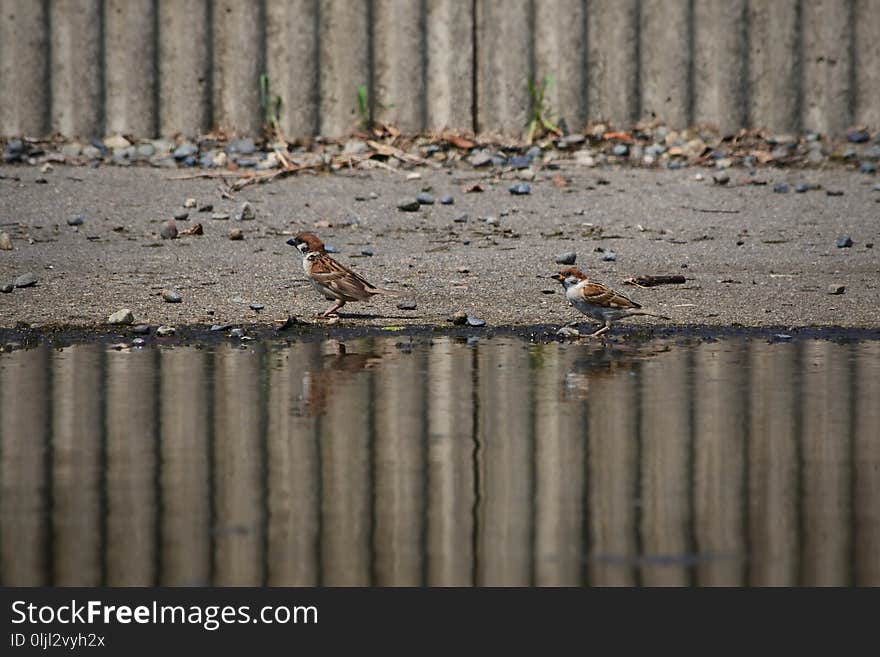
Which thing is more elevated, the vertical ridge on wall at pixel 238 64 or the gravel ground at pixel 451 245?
the vertical ridge on wall at pixel 238 64

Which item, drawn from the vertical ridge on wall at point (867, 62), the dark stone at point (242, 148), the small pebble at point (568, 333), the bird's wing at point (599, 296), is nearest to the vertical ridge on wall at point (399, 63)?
the dark stone at point (242, 148)

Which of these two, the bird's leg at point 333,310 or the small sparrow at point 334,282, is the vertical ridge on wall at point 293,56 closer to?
the small sparrow at point 334,282

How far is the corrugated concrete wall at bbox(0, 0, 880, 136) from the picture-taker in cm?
1300

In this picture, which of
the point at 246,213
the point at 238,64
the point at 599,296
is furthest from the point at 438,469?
the point at 238,64

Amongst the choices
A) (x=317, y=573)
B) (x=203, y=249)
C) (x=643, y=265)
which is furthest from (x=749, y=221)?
(x=317, y=573)

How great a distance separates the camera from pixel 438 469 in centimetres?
512

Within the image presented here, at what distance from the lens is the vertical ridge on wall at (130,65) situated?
1298 centimetres

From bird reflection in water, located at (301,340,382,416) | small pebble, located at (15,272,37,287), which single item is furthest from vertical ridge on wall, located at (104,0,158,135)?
bird reflection in water, located at (301,340,382,416)

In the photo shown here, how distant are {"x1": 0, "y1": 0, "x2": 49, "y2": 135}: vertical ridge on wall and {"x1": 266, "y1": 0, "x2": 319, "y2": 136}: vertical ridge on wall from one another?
185 centimetres

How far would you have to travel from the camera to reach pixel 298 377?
7.19 metres

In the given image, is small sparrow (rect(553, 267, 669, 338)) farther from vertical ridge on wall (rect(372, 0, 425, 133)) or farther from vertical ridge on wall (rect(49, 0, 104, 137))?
vertical ridge on wall (rect(49, 0, 104, 137))

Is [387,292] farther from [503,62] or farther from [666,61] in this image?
[666,61]

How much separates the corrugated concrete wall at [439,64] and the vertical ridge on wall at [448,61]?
0.04 feet

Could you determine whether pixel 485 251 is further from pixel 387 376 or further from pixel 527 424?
pixel 527 424
